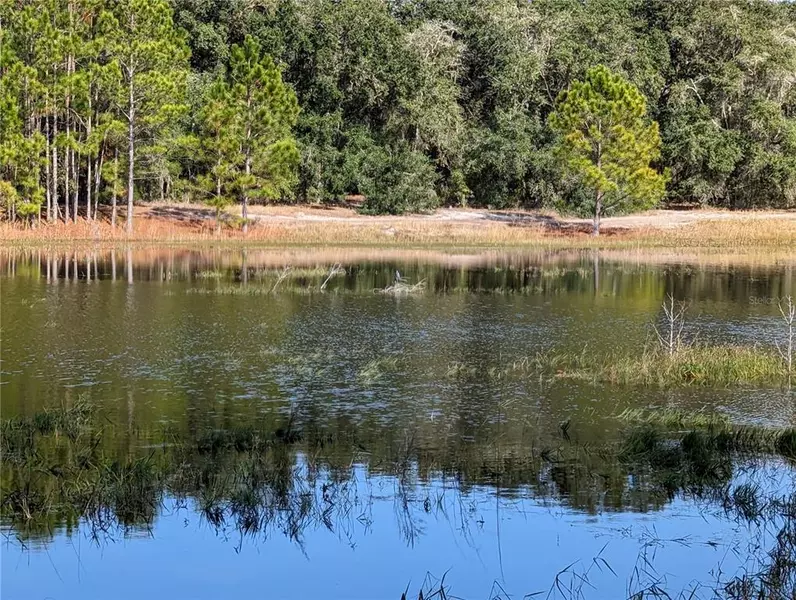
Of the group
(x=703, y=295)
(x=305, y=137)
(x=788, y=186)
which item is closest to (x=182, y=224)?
(x=305, y=137)

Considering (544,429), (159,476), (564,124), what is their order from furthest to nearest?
(564,124) < (544,429) < (159,476)

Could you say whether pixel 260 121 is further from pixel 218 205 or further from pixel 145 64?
pixel 145 64

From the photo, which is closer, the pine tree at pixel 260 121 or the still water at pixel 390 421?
the still water at pixel 390 421

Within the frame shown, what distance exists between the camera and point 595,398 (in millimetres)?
17000

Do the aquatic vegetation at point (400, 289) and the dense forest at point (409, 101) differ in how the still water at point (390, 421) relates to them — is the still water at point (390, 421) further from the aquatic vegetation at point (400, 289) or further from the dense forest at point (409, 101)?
the dense forest at point (409, 101)

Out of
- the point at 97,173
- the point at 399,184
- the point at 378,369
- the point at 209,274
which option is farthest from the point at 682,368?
the point at 399,184

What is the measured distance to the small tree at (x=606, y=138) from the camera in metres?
56.5

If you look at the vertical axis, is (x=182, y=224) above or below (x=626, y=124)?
below

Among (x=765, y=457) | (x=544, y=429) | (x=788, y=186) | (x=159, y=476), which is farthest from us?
(x=788, y=186)

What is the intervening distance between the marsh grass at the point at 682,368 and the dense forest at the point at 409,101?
37242 mm

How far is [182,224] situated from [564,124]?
2116 centimetres

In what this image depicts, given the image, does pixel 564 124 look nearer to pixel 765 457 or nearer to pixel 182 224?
pixel 182 224

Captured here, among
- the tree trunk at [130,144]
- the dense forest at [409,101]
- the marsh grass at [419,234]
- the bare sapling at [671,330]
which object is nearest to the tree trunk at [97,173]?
the dense forest at [409,101]

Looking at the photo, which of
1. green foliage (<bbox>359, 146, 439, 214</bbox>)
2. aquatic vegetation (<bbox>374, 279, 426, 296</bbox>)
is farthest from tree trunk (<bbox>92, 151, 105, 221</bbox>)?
aquatic vegetation (<bbox>374, 279, 426, 296</bbox>)
